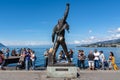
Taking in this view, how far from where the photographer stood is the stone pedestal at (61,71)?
18.3m

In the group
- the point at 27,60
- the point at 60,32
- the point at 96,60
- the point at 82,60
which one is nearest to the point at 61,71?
the point at 60,32

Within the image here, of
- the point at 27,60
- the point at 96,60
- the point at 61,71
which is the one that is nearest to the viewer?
the point at 61,71

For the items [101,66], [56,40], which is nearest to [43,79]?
[56,40]

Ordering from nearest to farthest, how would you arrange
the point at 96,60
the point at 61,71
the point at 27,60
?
the point at 61,71
the point at 27,60
the point at 96,60

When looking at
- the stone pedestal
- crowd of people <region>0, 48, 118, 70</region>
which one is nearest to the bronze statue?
the stone pedestal

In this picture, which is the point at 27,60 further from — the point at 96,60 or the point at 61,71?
the point at 61,71

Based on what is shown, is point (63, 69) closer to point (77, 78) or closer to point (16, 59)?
point (77, 78)

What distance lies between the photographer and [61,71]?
18312 millimetres

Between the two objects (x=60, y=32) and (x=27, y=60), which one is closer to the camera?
(x=60, y=32)

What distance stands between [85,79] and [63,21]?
12.4 ft

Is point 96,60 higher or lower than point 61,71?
higher

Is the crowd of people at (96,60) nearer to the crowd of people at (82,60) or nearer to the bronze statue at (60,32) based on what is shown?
the crowd of people at (82,60)

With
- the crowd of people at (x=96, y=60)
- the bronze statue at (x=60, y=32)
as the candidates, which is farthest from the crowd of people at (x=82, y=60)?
the bronze statue at (x=60, y=32)

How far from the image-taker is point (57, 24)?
1889 cm
